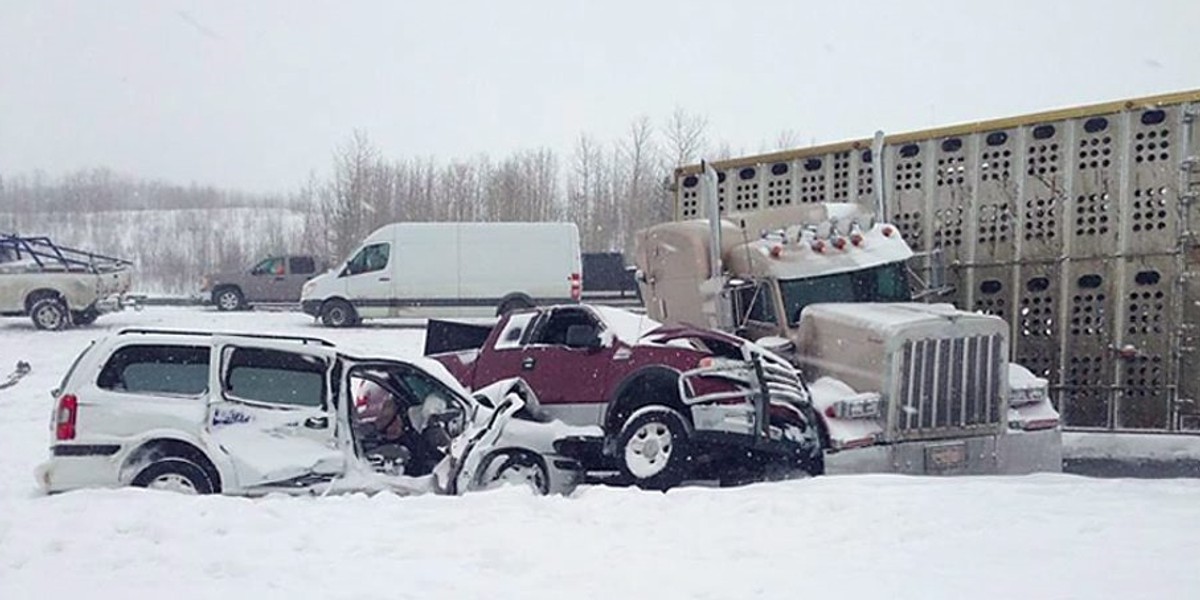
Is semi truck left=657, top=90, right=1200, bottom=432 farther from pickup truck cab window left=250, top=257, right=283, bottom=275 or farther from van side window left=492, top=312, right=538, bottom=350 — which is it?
pickup truck cab window left=250, top=257, right=283, bottom=275

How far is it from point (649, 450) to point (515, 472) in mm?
1341

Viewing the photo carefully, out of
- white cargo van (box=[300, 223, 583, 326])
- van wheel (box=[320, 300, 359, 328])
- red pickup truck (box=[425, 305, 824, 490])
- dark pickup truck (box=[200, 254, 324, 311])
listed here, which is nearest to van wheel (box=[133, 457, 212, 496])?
red pickup truck (box=[425, 305, 824, 490])

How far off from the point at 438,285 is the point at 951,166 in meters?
14.5

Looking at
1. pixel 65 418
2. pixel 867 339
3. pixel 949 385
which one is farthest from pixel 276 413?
pixel 949 385

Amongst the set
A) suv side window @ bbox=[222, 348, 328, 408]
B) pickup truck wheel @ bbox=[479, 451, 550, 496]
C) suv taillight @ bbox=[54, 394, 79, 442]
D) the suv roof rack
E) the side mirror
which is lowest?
pickup truck wheel @ bbox=[479, 451, 550, 496]

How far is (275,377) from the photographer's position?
25.0ft

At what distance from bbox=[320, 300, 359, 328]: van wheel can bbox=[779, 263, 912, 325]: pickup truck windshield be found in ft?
50.4

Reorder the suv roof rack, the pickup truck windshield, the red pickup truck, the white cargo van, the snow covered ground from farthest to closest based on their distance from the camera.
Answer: the white cargo van
the pickup truck windshield
the red pickup truck
the suv roof rack
the snow covered ground

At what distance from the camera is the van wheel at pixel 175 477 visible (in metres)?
7.09

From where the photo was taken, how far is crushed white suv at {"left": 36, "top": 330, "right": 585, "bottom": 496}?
712cm

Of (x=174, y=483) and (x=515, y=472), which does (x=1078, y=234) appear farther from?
(x=174, y=483)

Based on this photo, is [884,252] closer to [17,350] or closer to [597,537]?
[597,537]

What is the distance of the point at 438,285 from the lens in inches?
942

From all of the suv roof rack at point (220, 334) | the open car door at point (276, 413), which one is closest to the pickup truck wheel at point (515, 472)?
the open car door at point (276, 413)
